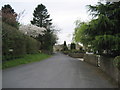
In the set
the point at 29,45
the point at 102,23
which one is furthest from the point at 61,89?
the point at 29,45

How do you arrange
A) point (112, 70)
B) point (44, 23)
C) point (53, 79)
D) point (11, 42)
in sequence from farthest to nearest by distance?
point (44, 23), point (11, 42), point (112, 70), point (53, 79)

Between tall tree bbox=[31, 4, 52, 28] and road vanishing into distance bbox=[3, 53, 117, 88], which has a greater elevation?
tall tree bbox=[31, 4, 52, 28]

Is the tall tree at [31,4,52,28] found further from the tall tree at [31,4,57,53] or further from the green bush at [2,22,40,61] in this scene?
the green bush at [2,22,40,61]

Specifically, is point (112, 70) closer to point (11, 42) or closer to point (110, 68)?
point (110, 68)

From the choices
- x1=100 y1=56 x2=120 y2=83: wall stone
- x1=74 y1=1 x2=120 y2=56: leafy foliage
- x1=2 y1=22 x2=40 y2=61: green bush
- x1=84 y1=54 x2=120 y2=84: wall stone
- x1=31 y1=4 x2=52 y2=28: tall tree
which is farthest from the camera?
x1=31 y1=4 x2=52 y2=28: tall tree

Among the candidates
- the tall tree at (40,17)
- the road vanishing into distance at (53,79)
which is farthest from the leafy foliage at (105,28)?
the tall tree at (40,17)

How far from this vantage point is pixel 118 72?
5.91 m

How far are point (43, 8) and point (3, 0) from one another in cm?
3083

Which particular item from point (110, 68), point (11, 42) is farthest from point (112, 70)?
point (11, 42)

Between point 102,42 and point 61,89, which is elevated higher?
point 102,42

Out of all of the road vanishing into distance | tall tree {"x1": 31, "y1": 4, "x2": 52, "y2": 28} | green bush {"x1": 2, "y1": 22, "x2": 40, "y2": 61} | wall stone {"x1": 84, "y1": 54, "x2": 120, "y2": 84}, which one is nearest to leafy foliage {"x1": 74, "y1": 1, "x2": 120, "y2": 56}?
wall stone {"x1": 84, "y1": 54, "x2": 120, "y2": 84}

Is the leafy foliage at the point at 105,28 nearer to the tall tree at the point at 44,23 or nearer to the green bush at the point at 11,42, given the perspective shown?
the green bush at the point at 11,42

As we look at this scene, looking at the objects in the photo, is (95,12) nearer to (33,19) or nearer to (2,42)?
(2,42)

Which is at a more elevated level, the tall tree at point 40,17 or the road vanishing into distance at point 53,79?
the tall tree at point 40,17
